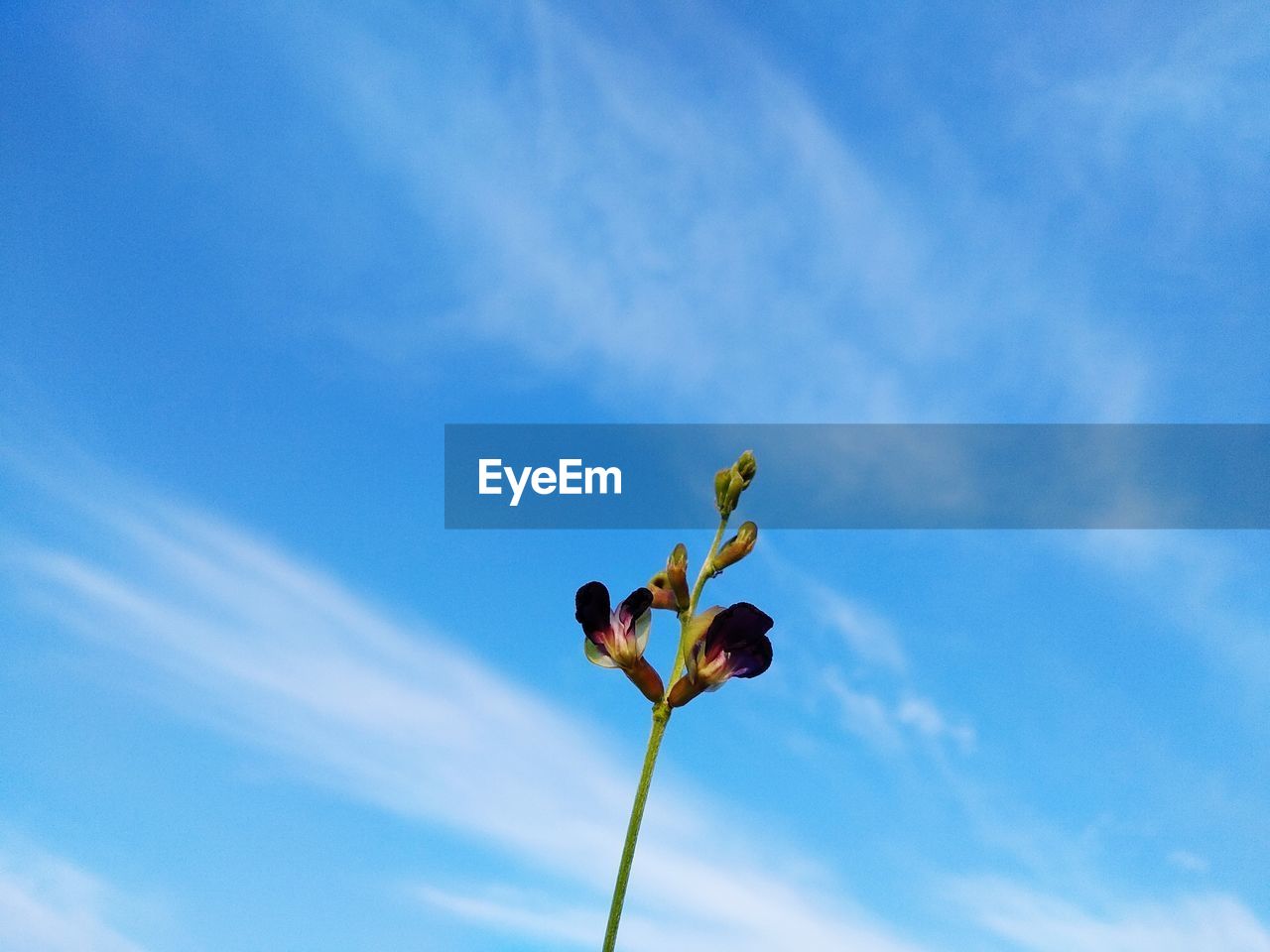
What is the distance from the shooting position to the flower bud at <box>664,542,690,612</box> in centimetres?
401

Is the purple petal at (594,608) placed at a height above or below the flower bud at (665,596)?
below

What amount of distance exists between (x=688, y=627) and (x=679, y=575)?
0.66ft

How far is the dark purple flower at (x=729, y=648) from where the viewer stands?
3801 mm

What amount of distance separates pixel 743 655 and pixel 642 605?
0.42 metres

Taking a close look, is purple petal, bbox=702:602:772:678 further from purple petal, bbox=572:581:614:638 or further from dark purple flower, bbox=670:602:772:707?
purple petal, bbox=572:581:614:638

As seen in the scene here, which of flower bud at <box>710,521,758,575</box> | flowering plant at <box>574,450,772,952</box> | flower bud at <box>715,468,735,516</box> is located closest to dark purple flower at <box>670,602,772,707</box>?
flowering plant at <box>574,450,772,952</box>

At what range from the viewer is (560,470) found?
1227cm

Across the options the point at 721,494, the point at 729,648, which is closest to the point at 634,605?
the point at 729,648

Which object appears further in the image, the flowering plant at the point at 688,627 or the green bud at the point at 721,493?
the green bud at the point at 721,493

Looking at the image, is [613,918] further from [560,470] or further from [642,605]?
[560,470]

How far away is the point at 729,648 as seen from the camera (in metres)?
3.81

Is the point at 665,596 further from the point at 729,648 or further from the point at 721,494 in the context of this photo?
the point at 721,494

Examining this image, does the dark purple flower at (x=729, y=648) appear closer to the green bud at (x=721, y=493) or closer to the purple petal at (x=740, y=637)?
the purple petal at (x=740, y=637)

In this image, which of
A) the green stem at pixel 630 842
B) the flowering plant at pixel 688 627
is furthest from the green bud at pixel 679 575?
the green stem at pixel 630 842
